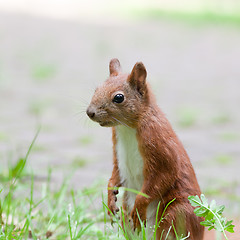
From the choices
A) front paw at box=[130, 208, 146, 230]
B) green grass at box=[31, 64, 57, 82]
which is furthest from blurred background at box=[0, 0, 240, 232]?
front paw at box=[130, 208, 146, 230]

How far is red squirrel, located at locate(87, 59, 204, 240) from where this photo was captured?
268 cm

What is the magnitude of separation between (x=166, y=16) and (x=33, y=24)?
3757mm

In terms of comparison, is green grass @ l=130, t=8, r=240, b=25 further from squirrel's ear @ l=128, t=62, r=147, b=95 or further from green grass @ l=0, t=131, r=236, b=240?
squirrel's ear @ l=128, t=62, r=147, b=95

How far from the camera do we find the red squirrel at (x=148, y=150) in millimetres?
2684

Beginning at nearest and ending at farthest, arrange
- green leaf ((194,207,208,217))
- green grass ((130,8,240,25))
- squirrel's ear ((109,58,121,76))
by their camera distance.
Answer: green leaf ((194,207,208,217))
squirrel's ear ((109,58,121,76))
green grass ((130,8,240,25))

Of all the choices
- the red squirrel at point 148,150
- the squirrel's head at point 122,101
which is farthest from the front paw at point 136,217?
the squirrel's head at point 122,101

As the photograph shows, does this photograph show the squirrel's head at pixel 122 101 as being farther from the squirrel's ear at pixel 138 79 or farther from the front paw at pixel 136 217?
the front paw at pixel 136 217

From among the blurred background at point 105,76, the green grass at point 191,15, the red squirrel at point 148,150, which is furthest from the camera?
the green grass at point 191,15

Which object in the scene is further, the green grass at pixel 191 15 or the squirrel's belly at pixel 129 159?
the green grass at pixel 191 15

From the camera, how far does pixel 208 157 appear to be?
5344 millimetres

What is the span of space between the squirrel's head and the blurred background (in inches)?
5.9

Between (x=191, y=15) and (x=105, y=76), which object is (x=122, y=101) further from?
(x=191, y=15)

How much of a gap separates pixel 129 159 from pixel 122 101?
11.0 inches

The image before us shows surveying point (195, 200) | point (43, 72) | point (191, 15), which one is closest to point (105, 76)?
point (43, 72)
